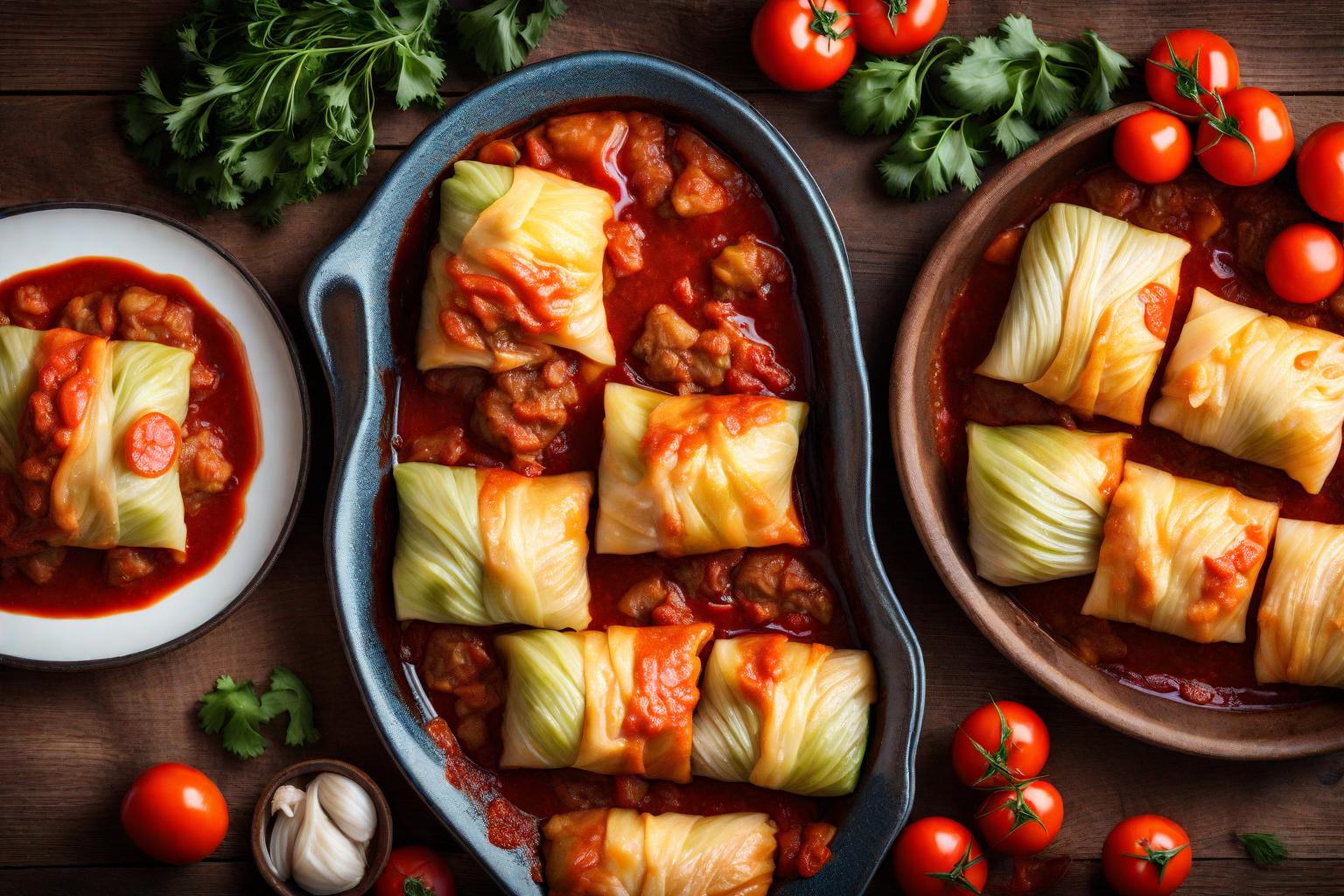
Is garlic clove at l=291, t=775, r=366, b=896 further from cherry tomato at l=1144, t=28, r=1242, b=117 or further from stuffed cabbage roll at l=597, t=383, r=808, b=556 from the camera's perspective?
cherry tomato at l=1144, t=28, r=1242, b=117

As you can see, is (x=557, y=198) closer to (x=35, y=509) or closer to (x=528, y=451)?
(x=528, y=451)

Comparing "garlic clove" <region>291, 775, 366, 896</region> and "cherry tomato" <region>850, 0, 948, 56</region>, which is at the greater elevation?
"cherry tomato" <region>850, 0, 948, 56</region>

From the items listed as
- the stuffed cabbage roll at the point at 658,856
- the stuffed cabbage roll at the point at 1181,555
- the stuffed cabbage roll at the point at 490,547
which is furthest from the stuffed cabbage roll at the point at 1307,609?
the stuffed cabbage roll at the point at 490,547

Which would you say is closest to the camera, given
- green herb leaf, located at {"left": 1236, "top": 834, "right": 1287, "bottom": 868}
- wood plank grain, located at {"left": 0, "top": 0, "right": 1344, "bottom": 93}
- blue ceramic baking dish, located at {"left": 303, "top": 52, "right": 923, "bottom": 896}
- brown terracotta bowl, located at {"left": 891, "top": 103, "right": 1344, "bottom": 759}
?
blue ceramic baking dish, located at {"left": 303, "top": 52, "right": 923, "bottom": 896}

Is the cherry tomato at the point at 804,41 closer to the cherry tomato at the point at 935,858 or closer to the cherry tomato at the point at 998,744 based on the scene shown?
the cherry tomato at the point at 998,744

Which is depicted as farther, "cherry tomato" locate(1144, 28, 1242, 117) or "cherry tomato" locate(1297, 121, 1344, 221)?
"cherry tomato" locate(1144, 28, 1242, 117)

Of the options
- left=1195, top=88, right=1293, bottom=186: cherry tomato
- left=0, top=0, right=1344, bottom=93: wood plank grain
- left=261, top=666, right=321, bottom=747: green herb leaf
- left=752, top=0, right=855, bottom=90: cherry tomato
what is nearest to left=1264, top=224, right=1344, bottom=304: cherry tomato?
left=1195, top=88, right=1293, bottom=186: cherry tomato
